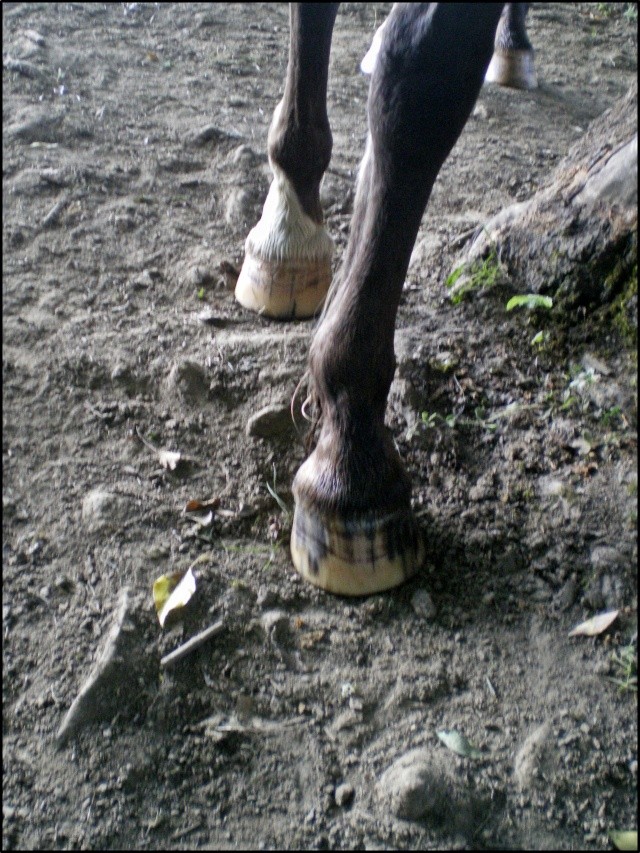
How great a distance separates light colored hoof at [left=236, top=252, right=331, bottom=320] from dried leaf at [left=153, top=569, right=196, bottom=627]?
927mm

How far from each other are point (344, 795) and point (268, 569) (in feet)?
1.54

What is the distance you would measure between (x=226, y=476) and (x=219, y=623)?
1.31 feet

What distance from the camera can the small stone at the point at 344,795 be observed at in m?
1.24

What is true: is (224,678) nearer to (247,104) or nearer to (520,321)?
(520,321)

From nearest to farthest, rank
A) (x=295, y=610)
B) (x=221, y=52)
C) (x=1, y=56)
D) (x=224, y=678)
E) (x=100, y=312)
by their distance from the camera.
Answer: (x=224, y=678) → (x=295, y=610) → (x=100, y=312) → (x=1, y=56) → (x=221, y=52)

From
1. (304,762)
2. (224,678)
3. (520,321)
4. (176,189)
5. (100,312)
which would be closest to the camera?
(304,762)

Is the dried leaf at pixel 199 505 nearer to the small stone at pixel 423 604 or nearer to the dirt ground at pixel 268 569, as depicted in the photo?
the dirt ground at pixel 268 569

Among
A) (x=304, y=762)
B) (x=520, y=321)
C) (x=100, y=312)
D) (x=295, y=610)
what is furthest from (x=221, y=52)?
(x=304, y=762)

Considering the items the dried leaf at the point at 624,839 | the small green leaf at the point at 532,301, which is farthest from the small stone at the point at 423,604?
the small green leaf at the point at 532,301

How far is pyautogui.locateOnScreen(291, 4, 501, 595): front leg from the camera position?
115 cm

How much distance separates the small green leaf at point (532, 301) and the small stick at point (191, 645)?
0.99 m

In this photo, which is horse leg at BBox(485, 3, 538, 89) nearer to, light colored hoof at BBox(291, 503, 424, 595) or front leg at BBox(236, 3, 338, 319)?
front leg at BBox(236, 3, 338, 319)

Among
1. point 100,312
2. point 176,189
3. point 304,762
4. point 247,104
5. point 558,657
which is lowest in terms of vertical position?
point 304,762

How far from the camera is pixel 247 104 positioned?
128 inches
